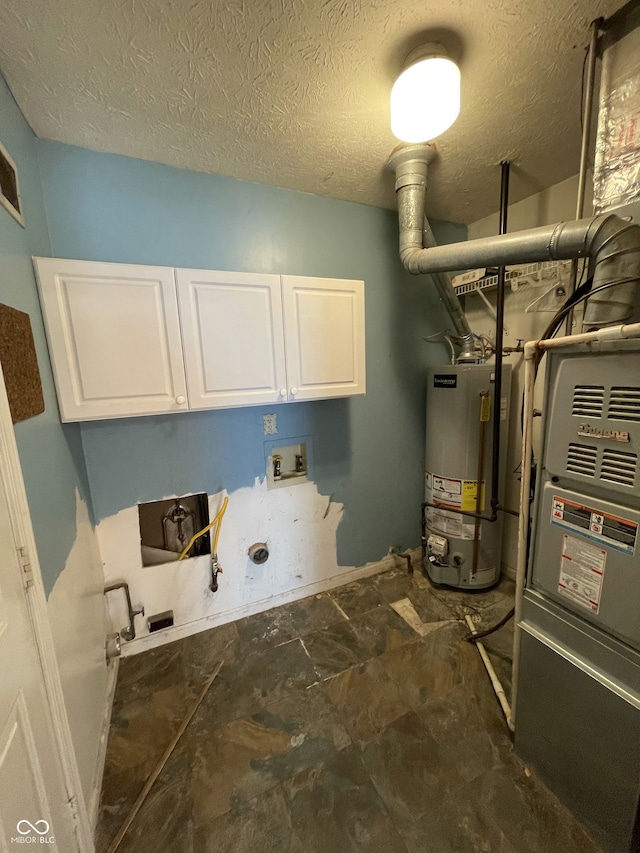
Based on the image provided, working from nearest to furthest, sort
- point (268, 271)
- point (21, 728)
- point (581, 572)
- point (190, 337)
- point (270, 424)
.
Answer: point (21, 728)
point (581, 572)
point (190, 337)
point (268, 271)
point (270, 424)

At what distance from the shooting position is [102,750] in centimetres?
132

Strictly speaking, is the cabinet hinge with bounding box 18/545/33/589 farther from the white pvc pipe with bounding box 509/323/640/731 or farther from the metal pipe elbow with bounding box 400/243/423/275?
the metal pipe elbow with bounding box 400/243/423/275

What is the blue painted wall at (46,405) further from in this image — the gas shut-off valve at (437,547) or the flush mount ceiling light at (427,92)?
the gas shut-off valve at (437,547)

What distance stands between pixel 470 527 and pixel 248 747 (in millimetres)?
1624

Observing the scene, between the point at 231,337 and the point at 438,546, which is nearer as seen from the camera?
the point at 231,337

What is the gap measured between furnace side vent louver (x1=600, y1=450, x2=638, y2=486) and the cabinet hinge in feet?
5.18

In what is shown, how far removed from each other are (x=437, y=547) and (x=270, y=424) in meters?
1.37

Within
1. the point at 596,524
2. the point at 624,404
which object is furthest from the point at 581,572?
the point at 624,404

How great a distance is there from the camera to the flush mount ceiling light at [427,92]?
105 cm

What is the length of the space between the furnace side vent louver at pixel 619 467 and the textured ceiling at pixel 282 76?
1293 millimetres

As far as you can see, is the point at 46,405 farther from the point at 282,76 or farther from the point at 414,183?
the point at 414,183

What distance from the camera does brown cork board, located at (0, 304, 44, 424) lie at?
2.96ft

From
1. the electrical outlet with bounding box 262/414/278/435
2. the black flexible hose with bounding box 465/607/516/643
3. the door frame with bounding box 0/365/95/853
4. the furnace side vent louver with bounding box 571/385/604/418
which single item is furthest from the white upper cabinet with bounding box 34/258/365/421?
the black flexible hose with bounding box 465/607/516/643

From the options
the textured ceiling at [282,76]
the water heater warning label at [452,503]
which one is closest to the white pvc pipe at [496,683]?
the water heater warning label at [452,503]
